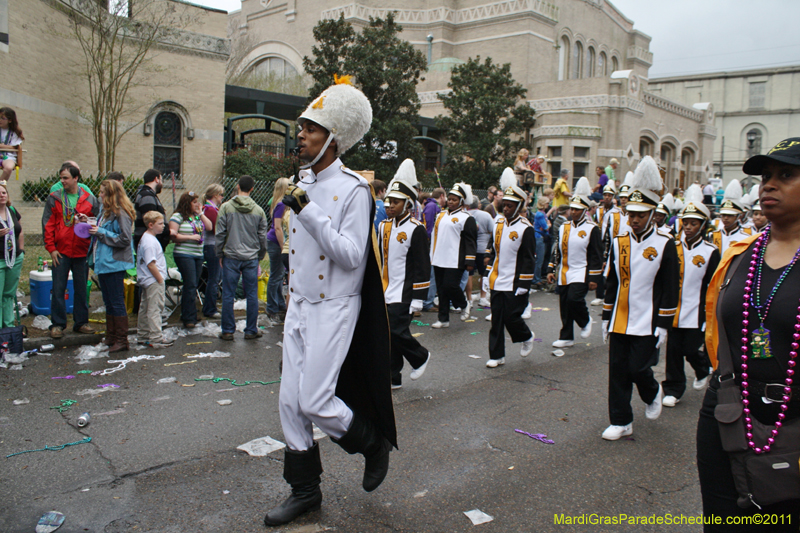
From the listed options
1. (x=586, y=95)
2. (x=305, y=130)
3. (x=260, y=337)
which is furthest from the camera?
(x=586, y=95)

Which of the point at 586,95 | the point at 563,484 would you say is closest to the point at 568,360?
the point at 563,484

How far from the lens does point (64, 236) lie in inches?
294

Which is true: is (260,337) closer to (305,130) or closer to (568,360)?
(568,360)

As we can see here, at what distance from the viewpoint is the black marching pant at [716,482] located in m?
2.52

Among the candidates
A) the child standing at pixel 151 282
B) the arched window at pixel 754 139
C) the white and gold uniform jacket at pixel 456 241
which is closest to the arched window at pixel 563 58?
the arched window at pixel 754 139

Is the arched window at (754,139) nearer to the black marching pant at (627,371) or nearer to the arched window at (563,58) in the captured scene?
the arched window at (563,58)

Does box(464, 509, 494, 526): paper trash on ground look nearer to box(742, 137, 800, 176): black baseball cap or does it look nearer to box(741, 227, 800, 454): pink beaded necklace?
box(741, 227, 800, 454): pink beaded necklace

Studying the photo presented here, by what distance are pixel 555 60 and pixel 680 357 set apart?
1381 inches

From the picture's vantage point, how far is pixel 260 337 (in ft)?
27.9

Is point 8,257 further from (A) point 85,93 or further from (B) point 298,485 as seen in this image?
(A) point 85,93

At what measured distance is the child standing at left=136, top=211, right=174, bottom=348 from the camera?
7629 millimetres

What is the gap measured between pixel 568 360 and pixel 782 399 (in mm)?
5588

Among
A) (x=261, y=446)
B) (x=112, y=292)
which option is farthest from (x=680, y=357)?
(x=112, y=292)

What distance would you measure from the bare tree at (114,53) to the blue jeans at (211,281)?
10.2 m
